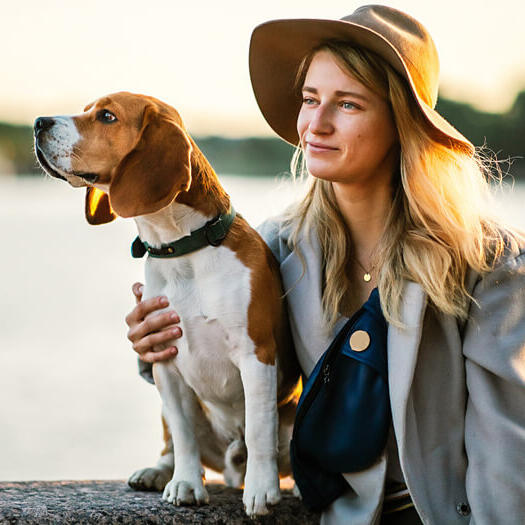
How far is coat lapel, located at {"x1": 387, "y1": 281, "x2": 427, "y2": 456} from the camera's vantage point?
2438 millimetres

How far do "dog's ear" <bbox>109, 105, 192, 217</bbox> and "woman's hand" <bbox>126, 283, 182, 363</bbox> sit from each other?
351 mm

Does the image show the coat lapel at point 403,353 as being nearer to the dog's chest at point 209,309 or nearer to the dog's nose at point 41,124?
the dog's chest at point 209,309

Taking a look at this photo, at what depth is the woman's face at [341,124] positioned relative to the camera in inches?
106

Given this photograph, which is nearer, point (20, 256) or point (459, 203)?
point (459, 203)

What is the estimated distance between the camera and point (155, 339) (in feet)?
9.05

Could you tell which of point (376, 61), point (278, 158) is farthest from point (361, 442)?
point (278, 158)

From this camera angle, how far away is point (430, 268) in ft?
8.45

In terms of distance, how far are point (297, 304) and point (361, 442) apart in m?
0.52

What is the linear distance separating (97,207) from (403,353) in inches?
47.3

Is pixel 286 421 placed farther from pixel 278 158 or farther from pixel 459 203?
pixel 278 158

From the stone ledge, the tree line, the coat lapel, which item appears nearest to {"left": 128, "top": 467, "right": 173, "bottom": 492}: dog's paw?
the stone ledge

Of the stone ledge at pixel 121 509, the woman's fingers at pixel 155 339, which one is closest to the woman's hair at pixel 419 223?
the woman's fingers at pixel 155 339

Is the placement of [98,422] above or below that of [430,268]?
below

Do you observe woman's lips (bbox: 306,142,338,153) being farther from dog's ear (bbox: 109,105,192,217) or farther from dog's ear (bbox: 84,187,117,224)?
dog's ear (bbox: 84,187,117,224)
